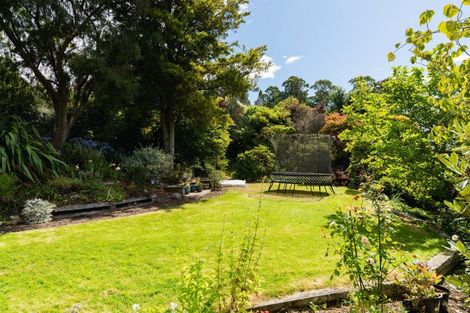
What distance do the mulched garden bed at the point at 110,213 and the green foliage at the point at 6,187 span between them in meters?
0.62

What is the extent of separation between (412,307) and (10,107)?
10752 mm

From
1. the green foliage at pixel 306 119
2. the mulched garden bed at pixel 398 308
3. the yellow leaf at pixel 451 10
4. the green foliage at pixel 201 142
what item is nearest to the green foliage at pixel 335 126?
the green foliage at pixel 306 119

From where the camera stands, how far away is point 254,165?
43.7ft

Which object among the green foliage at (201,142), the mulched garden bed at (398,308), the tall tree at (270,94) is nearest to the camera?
the mulched garden bed at (398,308)

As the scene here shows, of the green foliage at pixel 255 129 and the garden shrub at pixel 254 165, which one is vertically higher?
the green foliage at pixel 255 129

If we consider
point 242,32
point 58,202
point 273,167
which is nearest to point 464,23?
point 58,202

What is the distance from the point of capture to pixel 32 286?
2.95 metres

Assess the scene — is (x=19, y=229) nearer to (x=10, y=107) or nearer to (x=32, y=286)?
(x=32, y=286)

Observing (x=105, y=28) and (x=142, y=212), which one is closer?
(x=142, y=212)

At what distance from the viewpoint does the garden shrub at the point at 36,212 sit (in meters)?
5.18

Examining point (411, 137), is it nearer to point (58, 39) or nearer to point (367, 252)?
point (367, 252)

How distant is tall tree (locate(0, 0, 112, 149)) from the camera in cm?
732

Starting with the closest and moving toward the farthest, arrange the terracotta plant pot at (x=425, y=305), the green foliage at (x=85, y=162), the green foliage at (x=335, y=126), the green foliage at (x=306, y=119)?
the terracotta plant pot at (x=425, y=305) → the green foliage at (x=85, y=162) → the green foliage at (x=335, y=126) → the green foliage at (x=306, y=119)

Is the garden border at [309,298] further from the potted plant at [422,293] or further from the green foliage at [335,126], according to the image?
the green foliage at [335,126]
